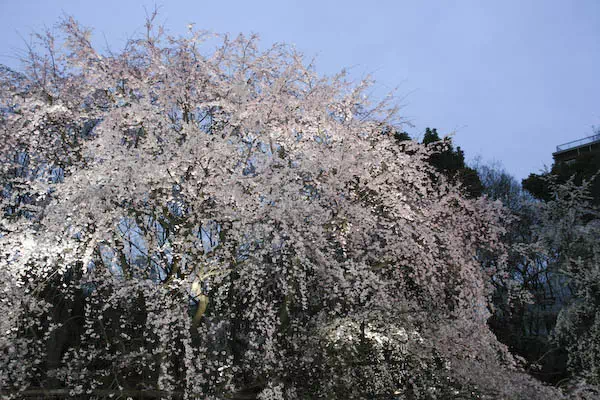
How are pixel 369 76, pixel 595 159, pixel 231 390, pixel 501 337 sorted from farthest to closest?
pixel 595 159, pixel 501 337, pixel 369 76, pixel 231 390

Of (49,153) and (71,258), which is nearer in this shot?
(71,258)

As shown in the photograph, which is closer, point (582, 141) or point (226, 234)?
point (226, 234)

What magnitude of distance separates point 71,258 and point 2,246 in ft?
3.41

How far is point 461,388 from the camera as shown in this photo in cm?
671

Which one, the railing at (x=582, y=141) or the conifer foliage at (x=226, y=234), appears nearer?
the conifer foliage at (x=226, y=234)

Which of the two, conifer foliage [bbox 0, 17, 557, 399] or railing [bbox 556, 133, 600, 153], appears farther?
railing [bbox 556, 133, 600, 153]

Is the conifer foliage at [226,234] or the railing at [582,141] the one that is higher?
the railing at [582,141]

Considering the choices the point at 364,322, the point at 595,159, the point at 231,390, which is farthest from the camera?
the point at 595,159

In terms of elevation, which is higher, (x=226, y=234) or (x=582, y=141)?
(x=582, y=141)

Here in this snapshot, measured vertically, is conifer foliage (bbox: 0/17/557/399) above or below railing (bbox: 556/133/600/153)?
below

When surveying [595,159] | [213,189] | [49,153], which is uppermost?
[595,159]

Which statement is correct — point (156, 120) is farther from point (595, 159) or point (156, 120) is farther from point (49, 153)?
point (595, 159)


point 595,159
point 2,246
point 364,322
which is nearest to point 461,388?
point 364,322

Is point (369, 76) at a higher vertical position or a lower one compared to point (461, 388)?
higher
